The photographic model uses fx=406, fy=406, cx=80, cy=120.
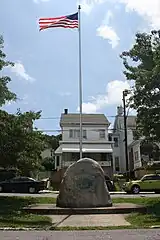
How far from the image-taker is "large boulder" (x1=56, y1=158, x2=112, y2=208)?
19.7m

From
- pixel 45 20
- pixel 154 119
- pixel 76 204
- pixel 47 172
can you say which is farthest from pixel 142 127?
pixel 47 172

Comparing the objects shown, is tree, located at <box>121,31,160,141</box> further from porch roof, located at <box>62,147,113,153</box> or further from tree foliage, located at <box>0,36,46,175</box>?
porch roof, located at <box>62,147,113,153</box>

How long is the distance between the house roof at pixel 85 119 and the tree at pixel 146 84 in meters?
35.2

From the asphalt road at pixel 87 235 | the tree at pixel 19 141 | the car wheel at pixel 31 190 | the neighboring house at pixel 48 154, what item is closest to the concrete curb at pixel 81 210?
the asphalt road at pixel 87 235

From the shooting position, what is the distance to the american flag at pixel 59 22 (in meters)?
25.1

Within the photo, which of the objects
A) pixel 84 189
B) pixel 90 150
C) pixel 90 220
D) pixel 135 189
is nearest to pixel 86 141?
pixel 90 150

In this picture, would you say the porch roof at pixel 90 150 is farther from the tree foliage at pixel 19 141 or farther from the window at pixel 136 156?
the tree foliage at pixel 19 141

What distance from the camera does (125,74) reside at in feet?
78.2

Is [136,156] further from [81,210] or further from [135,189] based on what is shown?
[81,210]

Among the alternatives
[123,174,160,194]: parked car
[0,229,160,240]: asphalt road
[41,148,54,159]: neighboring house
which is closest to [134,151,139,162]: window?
[41,148,54,159]: neighboring house

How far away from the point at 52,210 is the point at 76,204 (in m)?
1.83

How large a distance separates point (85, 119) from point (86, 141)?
4.41 metres

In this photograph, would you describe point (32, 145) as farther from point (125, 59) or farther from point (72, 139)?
point (72, 139)

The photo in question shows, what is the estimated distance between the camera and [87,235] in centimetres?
1166
